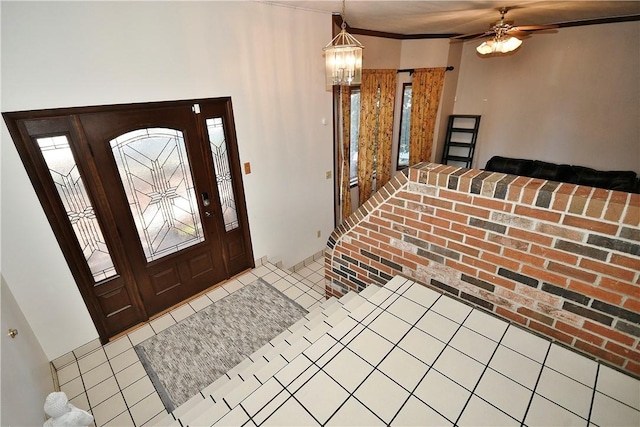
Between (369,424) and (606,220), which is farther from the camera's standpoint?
(606,220)

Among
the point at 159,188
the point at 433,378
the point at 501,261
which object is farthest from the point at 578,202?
the point at 159,188

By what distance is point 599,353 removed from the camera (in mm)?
1524

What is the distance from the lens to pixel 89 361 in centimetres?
246

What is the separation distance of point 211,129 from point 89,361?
2.30 m

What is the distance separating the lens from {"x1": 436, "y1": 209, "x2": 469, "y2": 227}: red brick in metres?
1.81

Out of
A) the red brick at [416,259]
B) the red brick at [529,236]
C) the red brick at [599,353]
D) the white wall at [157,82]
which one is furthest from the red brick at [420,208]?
the white wall at [157,82]

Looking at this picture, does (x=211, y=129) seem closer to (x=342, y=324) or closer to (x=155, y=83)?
(x=155, y=83)

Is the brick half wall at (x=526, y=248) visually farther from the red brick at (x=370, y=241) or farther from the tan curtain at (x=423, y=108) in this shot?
the tan curtain at (x=423, y=108)

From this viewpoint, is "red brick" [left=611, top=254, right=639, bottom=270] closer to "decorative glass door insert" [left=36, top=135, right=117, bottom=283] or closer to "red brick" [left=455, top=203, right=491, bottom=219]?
"red brick" [left=455, top=203, right=491, bottom=219]

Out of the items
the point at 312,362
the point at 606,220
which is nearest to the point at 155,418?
the point at 312,362

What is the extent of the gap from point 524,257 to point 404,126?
3.96 m

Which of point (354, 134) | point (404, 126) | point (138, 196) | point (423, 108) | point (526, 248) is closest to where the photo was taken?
point (526, 248)

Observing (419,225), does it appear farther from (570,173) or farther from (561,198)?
(570,173)

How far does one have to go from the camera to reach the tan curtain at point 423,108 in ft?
15.5
